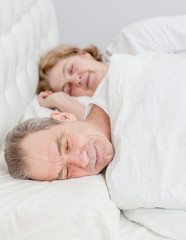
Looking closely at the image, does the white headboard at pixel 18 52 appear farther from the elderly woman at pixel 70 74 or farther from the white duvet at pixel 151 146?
the white duvet at pixel 151 146

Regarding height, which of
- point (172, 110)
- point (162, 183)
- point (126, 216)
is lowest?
point (126, 216)

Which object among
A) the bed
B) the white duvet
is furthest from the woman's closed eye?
the white duvet

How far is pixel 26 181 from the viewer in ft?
4.23

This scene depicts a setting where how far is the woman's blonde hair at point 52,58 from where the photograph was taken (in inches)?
88.7

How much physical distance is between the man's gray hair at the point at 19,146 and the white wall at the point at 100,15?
1792 mm

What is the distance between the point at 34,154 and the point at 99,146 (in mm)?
218

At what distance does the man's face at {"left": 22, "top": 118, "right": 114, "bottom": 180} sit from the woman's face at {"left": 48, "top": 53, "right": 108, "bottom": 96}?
0.93 m

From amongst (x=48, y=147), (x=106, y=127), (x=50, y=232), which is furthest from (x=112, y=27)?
(x=50, y=232)

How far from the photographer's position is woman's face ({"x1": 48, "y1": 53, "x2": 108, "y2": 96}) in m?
2.23

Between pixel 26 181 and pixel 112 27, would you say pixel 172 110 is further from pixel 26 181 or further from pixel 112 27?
pixel 112 27

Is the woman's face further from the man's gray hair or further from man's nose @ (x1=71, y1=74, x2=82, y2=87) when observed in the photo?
the man's gray hair

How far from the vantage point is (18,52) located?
1.83 meters

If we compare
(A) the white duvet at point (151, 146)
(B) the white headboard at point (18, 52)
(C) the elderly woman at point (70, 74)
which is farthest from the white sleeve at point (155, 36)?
(A) the white duvet at point (151, 146)

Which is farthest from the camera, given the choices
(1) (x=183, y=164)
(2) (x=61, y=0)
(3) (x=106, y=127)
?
(2) (x=61, y=0)
